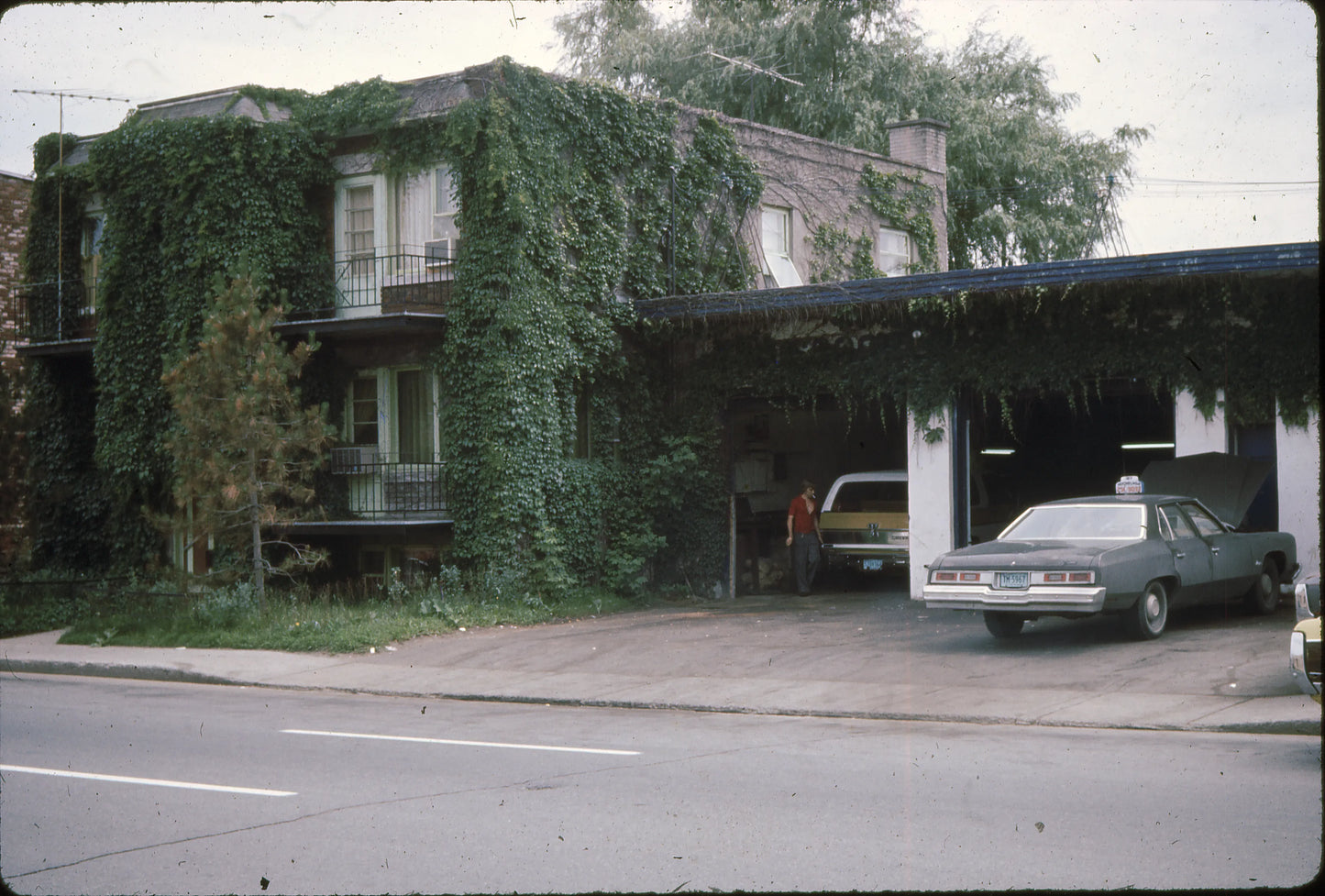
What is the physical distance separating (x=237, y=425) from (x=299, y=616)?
279 cm

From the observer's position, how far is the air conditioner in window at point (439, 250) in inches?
830

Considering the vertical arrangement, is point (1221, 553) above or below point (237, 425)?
below

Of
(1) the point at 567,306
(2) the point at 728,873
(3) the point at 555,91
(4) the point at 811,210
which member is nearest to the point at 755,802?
(2) the point at 728,873

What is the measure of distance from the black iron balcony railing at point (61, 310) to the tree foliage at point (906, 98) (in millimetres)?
19327

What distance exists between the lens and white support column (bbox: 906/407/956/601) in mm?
19656

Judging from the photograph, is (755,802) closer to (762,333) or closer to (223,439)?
(223,439)

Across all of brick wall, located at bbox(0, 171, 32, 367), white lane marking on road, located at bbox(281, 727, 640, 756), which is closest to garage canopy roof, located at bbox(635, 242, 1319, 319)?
white lane marking on road, located at bbox(281, 727, 640, 756)

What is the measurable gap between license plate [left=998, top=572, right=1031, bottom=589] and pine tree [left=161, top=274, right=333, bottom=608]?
955cm

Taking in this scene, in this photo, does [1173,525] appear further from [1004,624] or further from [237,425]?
[237,425]

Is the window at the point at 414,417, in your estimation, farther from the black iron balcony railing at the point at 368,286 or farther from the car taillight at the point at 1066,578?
the car taillight at the point at 1066,578

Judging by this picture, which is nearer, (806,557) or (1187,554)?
(1187,554)

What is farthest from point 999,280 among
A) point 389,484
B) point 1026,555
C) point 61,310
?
point 61,310

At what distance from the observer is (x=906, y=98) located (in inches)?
1607

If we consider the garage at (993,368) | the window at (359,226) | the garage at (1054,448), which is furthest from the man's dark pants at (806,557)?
the window at (359,226)
